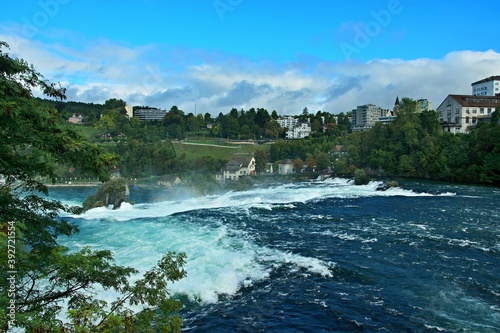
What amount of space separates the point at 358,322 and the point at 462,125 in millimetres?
75825

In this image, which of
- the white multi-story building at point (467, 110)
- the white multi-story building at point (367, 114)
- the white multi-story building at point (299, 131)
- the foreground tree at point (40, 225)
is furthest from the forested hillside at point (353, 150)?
the white multi-story building at point (367, 114)

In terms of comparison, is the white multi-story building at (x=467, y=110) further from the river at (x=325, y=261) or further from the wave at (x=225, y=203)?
the river at (x=325, y=261)

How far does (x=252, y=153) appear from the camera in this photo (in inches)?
3433

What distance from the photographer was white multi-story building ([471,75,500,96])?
101062 mm

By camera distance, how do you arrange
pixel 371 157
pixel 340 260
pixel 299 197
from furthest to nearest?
pixel 371 157
pixel 299 197
pixel 340 260

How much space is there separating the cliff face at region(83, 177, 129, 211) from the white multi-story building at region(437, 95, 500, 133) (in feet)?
217

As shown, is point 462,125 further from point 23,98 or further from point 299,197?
point 23,98

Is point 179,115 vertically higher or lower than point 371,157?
higher

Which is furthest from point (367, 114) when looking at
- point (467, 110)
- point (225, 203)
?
point (225, 203)

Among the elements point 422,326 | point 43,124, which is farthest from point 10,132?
point 422,326

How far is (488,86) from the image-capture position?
341ft

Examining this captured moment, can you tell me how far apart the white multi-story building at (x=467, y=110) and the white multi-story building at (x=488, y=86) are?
91.1 feet

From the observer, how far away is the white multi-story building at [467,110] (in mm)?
73625

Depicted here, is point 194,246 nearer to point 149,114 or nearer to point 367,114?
point 367,114
